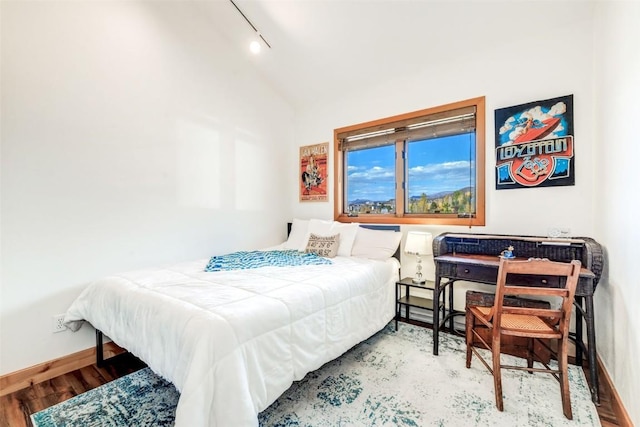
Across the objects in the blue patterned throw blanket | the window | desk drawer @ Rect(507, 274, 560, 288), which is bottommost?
desk drawer @ Rect(507, 274, 560, 288)

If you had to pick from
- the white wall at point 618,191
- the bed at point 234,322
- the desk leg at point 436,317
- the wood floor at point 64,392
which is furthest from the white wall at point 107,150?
the white wall at point 618,191

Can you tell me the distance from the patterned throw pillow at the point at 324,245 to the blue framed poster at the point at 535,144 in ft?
5.18

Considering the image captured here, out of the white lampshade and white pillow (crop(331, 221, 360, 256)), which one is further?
white pillow (crop(331, 221, 360, 256))

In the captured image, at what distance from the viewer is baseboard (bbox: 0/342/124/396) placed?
6.35 feet

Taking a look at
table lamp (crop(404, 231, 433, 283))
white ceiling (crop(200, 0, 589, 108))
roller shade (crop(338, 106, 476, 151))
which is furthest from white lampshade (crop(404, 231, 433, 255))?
white ceiling (crop(200, 0, 589, 108))

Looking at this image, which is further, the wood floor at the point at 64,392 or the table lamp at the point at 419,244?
the table lamp at the point at 419,244

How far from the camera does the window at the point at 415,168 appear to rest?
9.20ft

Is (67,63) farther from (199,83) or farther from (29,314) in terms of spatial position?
(29,314)

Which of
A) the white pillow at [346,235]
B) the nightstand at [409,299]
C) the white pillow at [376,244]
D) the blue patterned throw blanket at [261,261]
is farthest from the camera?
the white pillow at [346,235]

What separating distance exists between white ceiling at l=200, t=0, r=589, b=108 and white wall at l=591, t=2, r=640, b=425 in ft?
1.98

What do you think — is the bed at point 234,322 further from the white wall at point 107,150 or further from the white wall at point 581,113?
the white wall at point 581,113

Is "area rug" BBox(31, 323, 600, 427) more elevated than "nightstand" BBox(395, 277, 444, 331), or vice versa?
"nightstand" BBox(395, 277, 444, 331)

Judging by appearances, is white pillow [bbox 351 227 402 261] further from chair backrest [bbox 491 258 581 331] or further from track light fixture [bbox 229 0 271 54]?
track light fixture [bbox 229 0 271 54]

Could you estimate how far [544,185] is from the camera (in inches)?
93.4
